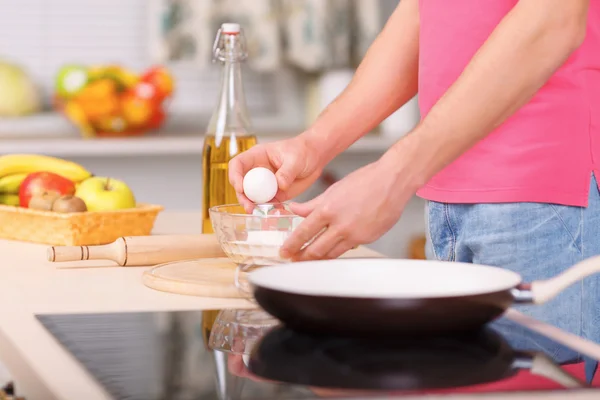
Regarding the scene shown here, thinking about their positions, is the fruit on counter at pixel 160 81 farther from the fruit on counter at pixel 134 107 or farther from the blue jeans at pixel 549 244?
the blue jeans at pixel 549 244

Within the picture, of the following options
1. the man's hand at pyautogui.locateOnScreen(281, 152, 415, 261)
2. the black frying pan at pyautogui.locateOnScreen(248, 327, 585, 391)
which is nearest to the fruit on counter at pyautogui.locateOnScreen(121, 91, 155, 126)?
the man's hand at pyautogui.locateOnScreen(281, 152, 415, 261)

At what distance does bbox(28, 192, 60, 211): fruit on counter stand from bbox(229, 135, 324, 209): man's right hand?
14.1 inches

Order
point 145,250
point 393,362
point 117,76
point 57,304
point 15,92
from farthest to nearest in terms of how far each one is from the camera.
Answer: point 15,92
point 117,76
point 145,250
point 57,304
point 393,362

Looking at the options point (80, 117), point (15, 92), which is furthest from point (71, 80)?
point (15, 92)

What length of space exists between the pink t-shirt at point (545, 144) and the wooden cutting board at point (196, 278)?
336mm

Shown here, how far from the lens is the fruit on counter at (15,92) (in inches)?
123

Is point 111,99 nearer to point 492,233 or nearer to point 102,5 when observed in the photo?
point 102,5

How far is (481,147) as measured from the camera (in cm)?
123

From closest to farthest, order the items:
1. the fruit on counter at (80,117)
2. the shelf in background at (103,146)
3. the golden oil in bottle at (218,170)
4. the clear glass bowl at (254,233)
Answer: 1. the clear glass bowl at (254,233)
2. the golden oil in bottle at (218,170)
3. the shelf in background at (103,146)
4. the fruit on counter at (80,117)

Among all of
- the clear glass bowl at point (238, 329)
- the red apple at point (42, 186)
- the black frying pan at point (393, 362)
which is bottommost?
the clear glass bowl at point (238, 329)

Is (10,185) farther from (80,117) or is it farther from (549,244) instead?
(80,117)

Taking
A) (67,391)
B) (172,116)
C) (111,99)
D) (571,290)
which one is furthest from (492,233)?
(172,116)

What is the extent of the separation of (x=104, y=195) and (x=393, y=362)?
0.88 m

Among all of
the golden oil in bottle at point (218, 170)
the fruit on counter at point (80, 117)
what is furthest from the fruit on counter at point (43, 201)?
the fruit on counter at point (80, 117)
